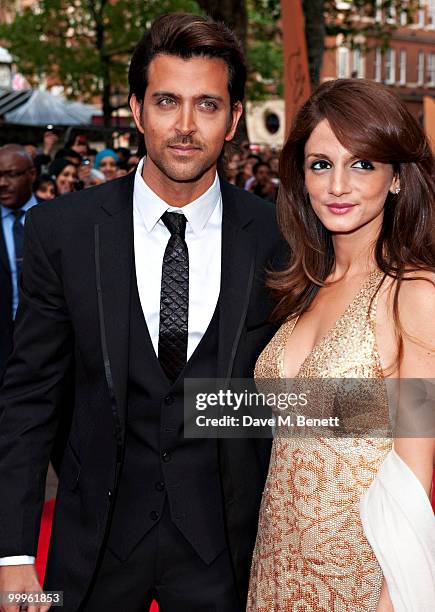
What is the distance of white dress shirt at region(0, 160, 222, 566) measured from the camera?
2.65 metres

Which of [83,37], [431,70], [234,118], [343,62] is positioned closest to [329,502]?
[234,118]

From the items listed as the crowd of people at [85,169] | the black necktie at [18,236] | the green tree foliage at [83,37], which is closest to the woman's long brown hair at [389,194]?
the crowd of people at [85,169]

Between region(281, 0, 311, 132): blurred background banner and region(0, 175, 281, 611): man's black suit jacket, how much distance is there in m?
6.47

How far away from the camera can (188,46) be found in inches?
106

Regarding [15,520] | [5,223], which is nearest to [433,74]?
[5,223]

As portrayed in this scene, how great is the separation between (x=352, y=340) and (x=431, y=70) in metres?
56.4

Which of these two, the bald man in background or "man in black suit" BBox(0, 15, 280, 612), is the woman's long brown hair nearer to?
"man in black suit" BBox(0, 15, 280, 612)

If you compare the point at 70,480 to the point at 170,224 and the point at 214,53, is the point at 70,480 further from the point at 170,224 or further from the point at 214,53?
the point at 214,53

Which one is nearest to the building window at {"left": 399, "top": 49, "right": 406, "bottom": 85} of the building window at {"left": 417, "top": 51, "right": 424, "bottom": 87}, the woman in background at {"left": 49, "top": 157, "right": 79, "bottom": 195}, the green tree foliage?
the building window at {"left": 417, "top": 51, "right": 424, "bottom": 87}

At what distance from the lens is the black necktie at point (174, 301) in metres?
2.60

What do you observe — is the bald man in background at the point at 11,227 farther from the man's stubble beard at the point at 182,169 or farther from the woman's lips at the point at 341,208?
the woman's lips at the point at 341,208

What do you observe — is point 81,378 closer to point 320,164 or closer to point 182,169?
point 182,169

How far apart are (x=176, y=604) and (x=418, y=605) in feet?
2.47

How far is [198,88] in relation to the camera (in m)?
2.68
